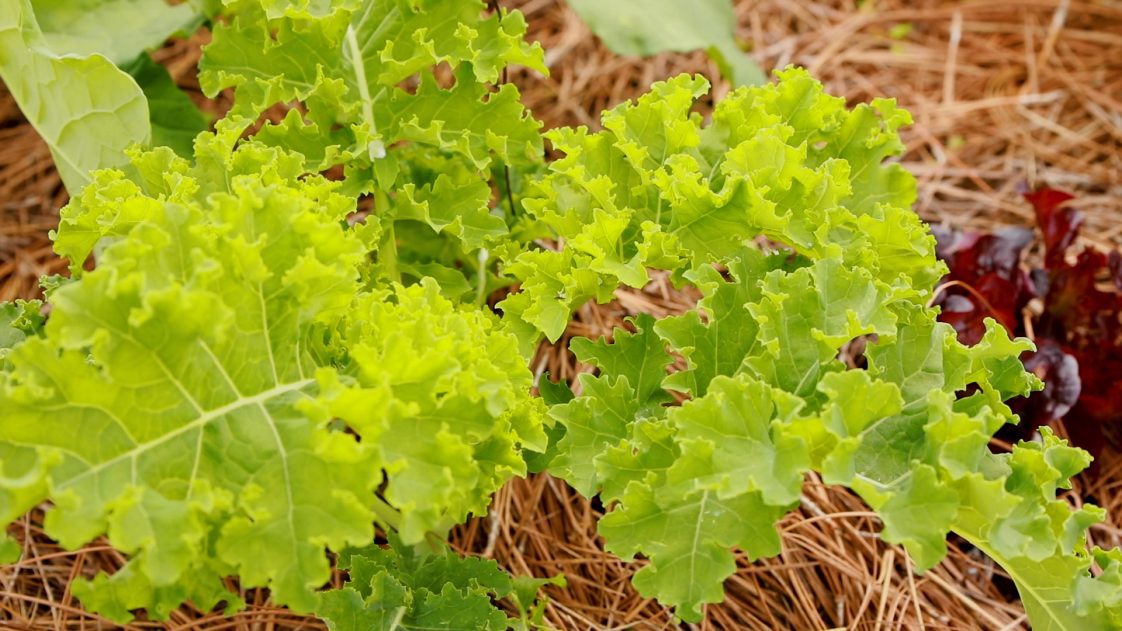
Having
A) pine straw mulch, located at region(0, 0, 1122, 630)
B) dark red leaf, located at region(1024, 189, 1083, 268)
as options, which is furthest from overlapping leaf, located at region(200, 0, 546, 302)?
dark red leaf, located at region(1024, 189, 1083, 268)

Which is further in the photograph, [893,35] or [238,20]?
[893,35]

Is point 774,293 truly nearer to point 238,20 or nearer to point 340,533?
point 340,533

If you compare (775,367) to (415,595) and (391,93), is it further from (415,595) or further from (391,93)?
(391,93)

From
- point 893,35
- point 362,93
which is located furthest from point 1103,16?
point 362,93

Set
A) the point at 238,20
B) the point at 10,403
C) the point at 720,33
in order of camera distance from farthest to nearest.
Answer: the point at 720,33, the point at 238,20, the point at 10,403

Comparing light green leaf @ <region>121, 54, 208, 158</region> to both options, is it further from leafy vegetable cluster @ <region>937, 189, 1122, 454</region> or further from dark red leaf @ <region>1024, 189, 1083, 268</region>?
dark red leaf @ <region>1024, 189, 1083, 268</region>

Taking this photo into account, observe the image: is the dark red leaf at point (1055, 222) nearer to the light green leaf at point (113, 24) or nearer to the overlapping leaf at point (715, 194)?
the overlapping leaf at point (715, 194)

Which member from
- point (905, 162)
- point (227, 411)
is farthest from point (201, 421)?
point (905, 162)
